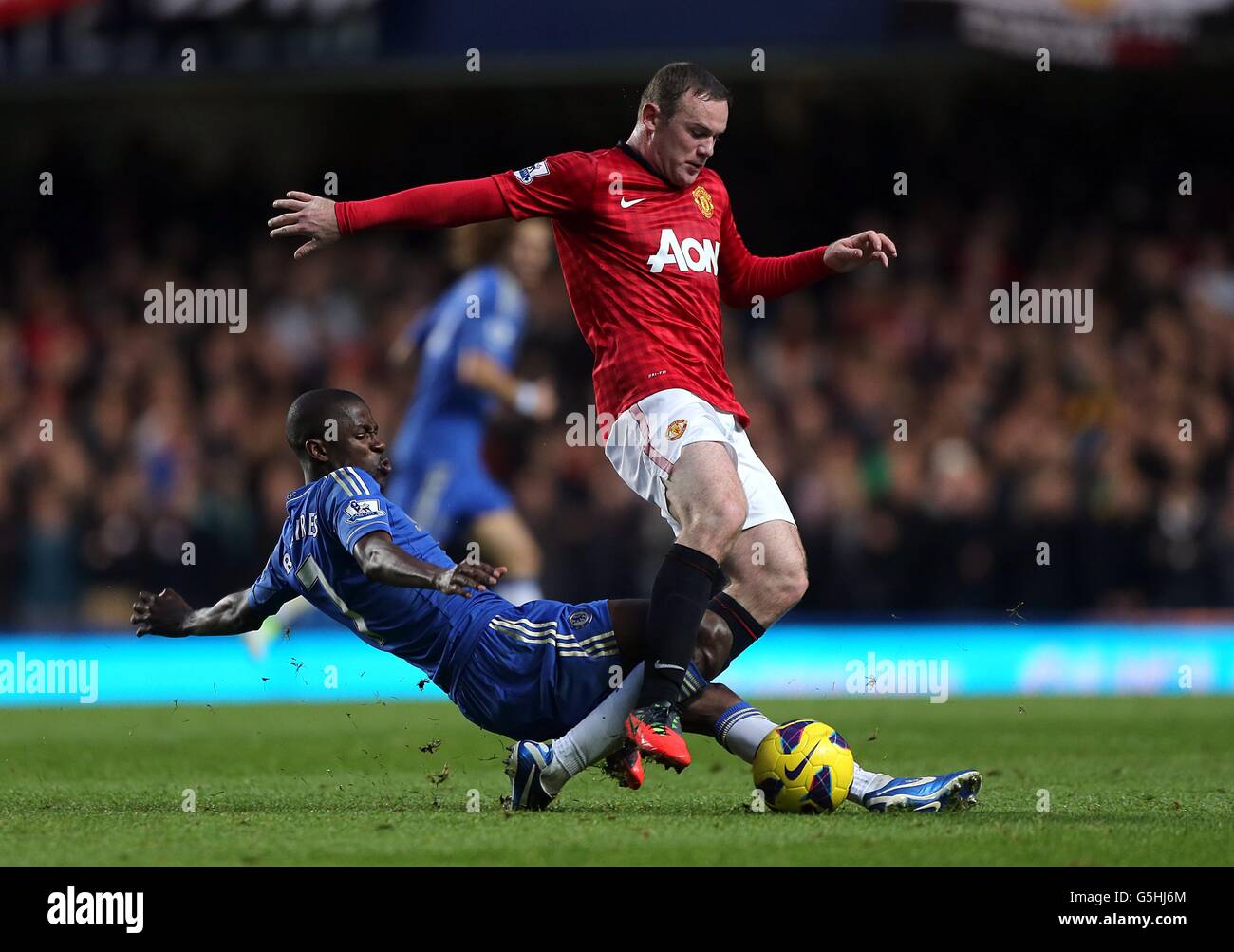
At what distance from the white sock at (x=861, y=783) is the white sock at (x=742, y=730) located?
282 millimetres

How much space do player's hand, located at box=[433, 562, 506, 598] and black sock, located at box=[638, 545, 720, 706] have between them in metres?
0.68

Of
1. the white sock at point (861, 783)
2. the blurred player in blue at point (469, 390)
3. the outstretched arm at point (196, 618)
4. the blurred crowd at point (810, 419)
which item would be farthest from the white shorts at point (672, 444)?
the blurred crowd at point (810, 419)

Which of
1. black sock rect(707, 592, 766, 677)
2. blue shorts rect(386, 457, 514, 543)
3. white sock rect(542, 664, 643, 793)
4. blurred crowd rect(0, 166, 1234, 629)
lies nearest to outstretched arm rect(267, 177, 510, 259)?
black sock rect(707, 592, 766, 677)

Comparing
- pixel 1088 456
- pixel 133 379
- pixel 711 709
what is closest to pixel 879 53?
pixel 1088 456

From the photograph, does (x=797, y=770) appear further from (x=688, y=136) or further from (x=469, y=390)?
(x=469, y=390)

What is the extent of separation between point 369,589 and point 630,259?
135 centimetres

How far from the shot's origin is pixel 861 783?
5301mm

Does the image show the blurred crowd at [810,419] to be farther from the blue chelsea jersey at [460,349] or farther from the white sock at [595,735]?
the white sock at [595,735]

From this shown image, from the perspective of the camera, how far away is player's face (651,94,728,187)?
573cm

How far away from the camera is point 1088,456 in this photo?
550 inches

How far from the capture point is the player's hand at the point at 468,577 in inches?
184

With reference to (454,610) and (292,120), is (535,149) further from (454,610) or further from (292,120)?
(454,610)

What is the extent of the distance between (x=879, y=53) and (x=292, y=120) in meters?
7.35

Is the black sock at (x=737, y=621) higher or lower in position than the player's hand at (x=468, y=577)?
lower
